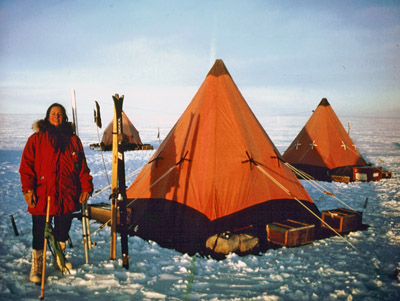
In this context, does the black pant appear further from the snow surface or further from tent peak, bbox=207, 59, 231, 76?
tent peak, bbox=207, 59, 231, 76

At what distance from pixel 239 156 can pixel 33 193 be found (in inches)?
147

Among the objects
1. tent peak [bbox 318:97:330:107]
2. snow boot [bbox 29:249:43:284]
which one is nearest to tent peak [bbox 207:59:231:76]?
snow boot [bbox 29:249:43:284]

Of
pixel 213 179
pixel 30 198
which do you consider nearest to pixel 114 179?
pixel 30 198

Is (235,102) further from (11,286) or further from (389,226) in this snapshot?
(11,286)

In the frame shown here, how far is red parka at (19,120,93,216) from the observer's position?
376cm

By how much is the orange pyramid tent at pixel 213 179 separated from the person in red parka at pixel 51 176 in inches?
80.7

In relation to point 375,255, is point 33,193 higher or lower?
higher

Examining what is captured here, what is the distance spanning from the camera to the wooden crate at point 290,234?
526 centimetres

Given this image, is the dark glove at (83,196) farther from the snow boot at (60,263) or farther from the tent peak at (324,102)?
the tent peak at (324,102)

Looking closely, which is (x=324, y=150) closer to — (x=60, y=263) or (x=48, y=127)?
(x=60, y=263)

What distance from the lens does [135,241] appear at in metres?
5.55

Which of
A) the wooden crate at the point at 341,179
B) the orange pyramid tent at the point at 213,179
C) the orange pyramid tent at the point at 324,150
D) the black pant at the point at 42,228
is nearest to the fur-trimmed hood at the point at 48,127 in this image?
the black pant at the point at 42,228

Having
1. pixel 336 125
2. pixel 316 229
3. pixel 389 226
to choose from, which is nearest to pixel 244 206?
pixel 316 229

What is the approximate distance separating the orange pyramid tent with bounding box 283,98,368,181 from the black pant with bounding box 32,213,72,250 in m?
11.3
